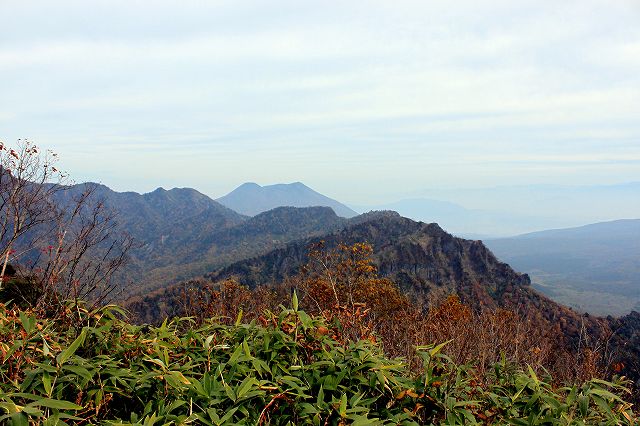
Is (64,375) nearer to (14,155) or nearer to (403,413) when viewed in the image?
(403,413)

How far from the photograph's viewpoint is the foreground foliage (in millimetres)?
1743

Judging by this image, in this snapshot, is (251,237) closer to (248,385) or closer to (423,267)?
(423,267)

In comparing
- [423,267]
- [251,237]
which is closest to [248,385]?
[423,267]

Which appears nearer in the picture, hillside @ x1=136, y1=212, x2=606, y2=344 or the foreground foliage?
the foreground foliage

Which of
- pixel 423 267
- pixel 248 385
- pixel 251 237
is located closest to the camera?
pixel 248 385

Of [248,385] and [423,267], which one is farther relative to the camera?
[423,267]

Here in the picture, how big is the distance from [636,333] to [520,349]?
55.4 m

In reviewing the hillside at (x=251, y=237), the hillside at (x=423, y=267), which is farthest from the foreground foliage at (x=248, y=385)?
A: the hillside at (x=251, y=237)

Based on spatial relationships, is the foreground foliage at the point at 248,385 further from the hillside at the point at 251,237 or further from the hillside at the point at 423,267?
the hillside at the point at 251,237

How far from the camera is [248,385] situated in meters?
1.78

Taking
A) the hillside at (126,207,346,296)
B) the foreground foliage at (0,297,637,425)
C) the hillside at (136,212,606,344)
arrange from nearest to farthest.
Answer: the foreground foliage at (0,297,637,425) < the hillside at (136,212,606,344) < the hillside at (126,207,346,296)

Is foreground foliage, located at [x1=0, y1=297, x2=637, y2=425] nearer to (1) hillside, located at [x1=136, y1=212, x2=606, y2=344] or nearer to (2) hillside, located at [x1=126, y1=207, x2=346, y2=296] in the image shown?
(1) hillside, located at [x1=136, y1=212, x2=606, y2=344]

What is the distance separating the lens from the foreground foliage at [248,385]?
1743mm

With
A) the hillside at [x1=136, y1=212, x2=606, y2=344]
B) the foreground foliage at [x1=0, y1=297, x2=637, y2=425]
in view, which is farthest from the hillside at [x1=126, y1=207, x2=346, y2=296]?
the foreground foliage at [x1=0, y1=297, x2=637, y2=425]
